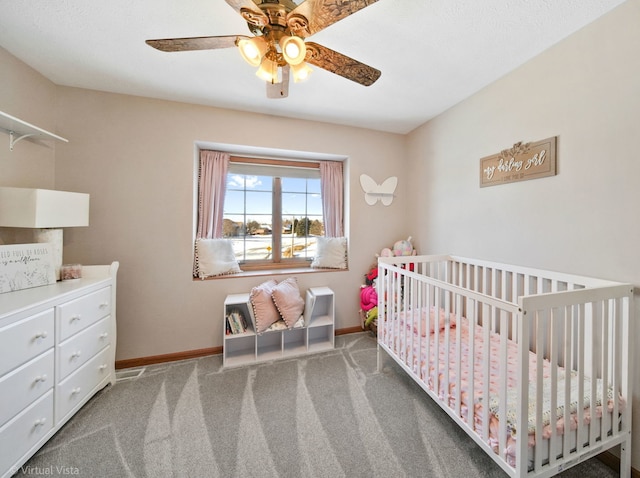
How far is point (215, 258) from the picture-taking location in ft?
7.79

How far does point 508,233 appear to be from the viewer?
175 cm

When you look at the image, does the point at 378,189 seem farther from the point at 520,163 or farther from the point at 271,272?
the point at 271,272

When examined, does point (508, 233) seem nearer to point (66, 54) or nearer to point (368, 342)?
point (368, 342)

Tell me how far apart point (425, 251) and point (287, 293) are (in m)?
1.57

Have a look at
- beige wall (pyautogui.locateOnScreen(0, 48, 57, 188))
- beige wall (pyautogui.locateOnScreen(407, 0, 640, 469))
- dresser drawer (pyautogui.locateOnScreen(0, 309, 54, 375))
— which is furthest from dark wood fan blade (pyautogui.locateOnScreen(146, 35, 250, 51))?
beige wall (pyautogui.locateOnScreen(407, 0, 640, 469))

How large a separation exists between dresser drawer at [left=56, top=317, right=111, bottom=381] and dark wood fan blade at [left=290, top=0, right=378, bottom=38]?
6.83 ft

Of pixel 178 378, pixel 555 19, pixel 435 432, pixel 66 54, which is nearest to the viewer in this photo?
pixel 555 19

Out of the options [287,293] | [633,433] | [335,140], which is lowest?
[633,433]

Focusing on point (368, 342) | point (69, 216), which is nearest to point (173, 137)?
point (69, 216)

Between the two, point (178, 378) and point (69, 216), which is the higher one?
point (69, 216)

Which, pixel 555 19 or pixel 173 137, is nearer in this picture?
pixel 555 19

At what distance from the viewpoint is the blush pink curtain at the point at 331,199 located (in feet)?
9.24

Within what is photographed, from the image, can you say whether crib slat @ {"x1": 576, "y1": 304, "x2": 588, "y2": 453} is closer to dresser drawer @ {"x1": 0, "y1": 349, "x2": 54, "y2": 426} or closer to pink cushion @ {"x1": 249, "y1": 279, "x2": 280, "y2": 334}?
pink cushion @ {"x1": 249, "y1": 279, "x2": 280, "y2": 334}

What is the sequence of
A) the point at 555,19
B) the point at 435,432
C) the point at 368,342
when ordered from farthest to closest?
1. the point at 368,342
2. the point at 435,432
3. the point at 555,19
